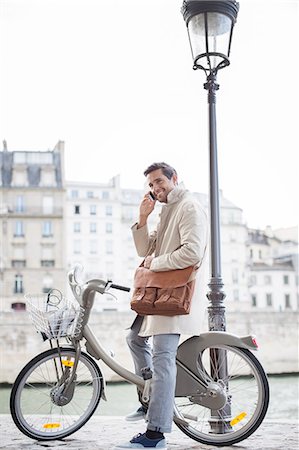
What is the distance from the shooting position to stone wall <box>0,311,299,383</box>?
12289 mm

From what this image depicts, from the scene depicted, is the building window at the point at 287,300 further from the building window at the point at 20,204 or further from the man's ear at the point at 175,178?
the man's ear at the point at 175,178

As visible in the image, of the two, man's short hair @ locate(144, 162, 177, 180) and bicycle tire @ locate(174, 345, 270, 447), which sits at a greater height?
man's short hair @ locate(144, 162, 177, 180)

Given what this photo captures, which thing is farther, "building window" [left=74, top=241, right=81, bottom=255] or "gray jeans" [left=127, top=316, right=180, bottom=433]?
"building window" [left=74, top=241, right=81, bottom=255]

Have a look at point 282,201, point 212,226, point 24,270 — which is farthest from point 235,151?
point 212,226

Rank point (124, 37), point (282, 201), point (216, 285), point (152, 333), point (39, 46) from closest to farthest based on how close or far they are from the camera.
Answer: point (152, 333) → point (216, 285) → point (39, 46) → point (124, 37) → point (282, 201)

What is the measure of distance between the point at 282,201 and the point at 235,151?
7.62 feet

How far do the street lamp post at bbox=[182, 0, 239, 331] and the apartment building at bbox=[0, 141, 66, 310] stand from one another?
10.9 m

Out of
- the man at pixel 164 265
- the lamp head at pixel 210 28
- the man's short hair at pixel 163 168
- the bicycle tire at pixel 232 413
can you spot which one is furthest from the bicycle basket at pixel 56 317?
the lamp head at pixel 210 28

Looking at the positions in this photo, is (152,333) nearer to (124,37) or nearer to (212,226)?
(212,226)

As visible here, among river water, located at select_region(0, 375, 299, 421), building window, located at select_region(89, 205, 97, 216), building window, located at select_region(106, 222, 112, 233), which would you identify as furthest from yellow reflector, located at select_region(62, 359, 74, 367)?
building window, located at select_region(89, 205, 97, 216)

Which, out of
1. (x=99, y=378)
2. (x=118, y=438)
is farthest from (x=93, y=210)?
(x=99, y=378)

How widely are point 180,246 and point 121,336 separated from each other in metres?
9.74

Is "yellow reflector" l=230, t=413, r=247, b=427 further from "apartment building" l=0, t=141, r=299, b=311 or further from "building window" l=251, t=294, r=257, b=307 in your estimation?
"building window" l=251, t=294, r=257, b=307

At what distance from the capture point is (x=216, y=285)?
290 centimetres
